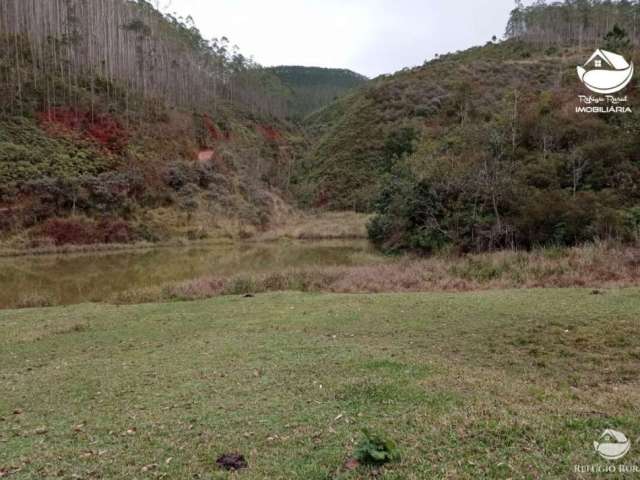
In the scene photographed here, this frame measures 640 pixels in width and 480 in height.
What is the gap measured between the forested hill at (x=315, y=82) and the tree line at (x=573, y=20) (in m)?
78.4

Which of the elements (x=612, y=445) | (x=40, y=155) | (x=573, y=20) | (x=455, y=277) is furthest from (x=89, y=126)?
(x=573, y=20)

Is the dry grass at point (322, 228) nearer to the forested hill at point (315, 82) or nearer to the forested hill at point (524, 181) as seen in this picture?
the forested hill at point (524, 181)

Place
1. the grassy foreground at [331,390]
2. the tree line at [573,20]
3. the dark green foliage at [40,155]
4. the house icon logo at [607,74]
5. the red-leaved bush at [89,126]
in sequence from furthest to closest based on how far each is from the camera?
the tree line at [573,20], the red-leaved bush at [89,126], the dark green foliage at [40,155], the house icon logo at [607,74], the grassy foreground at [331,390]

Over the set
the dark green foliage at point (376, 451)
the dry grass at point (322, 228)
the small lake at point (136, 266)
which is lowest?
the small lake at point (136, 266)

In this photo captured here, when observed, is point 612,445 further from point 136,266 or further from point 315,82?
point 315,82

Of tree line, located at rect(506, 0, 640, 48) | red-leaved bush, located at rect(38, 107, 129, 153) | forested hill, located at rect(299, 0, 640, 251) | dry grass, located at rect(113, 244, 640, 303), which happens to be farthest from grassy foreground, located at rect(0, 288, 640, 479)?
tree line, located at rect(506, 0, 640, 48)

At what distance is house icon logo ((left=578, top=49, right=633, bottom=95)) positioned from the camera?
2706 centimetres

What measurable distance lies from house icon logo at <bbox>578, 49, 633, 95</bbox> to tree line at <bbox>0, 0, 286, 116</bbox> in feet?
175

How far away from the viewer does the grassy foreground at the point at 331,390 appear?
406cm

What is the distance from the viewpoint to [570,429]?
4.09m

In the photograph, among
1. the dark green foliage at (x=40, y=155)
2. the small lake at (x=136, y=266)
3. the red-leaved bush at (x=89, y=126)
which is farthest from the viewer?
the red-leaved bush at (x=89, y=126)

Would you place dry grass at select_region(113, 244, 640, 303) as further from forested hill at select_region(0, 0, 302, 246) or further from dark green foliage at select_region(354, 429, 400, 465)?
forested hill at select_region(0, 0, 302, 246)

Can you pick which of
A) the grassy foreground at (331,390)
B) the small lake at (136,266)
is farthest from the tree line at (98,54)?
the grassy foreground at (331,390)

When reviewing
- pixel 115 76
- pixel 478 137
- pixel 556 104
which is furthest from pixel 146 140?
pixel 556 104
